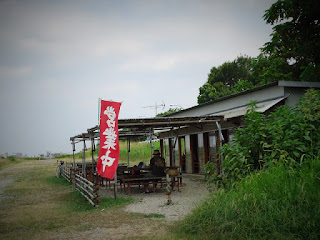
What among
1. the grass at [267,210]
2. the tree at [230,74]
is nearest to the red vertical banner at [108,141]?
the grass at [267,210]

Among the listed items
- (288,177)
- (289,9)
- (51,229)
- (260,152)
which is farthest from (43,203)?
(289,9)

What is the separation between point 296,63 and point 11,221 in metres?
21.3

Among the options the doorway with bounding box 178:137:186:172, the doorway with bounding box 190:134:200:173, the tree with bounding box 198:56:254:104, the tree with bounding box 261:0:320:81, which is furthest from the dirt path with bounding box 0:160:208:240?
the tree with bounding box 198:56:254:104

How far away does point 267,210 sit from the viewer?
16.0ft

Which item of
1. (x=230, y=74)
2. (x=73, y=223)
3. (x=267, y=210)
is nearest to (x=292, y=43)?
(x=267, y=210)

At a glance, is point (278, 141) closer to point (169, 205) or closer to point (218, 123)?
point (169, 205)

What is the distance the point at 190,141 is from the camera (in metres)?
17.5

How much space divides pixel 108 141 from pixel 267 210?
5.40 m

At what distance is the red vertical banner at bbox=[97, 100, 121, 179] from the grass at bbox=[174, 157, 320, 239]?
12.2 ft

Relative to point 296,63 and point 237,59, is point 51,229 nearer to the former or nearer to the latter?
point 296,63

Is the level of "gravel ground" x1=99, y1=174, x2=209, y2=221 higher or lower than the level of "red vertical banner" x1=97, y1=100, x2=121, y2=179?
lower

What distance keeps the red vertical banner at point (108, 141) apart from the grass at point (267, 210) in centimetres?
371

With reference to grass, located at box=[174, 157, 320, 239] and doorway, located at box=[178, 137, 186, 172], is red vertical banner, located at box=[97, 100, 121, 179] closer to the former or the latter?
grass, located at box=[174, 157, 320, 239]

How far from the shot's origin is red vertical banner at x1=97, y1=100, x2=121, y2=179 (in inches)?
339
